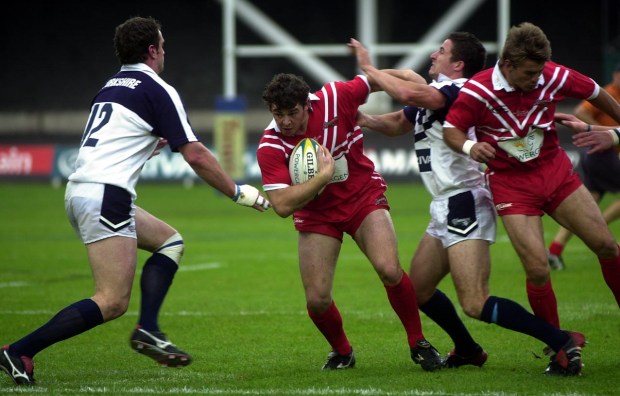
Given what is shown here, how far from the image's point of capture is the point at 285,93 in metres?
7.01

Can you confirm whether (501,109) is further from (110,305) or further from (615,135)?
(110,305)

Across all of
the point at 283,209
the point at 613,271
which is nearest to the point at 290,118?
the point at 283,209

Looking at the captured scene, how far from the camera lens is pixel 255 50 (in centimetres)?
2562

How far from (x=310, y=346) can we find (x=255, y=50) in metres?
17.8

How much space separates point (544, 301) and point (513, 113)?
122cm

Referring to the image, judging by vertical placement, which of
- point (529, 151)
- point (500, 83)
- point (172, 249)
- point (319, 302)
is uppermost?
point (500, 83)

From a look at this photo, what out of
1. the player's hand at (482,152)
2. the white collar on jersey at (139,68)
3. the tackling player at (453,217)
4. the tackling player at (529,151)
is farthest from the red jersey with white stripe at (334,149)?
the player's hand at (482,152)

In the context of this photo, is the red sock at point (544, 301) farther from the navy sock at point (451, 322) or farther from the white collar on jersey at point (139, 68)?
the white collar on jersey at point (139, 68)

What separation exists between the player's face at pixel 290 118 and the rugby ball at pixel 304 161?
0.12 m

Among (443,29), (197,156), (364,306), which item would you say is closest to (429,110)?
(197,156)

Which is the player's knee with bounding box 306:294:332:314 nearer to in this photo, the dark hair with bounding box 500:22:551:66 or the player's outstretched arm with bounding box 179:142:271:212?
the player's outstretched arm with bounding box 179:142:271:212

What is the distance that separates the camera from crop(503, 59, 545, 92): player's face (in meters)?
6.78

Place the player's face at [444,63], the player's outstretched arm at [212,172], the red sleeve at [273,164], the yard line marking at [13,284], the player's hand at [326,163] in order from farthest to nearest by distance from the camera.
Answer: the yard line marking at [13,284]
the player's face at [444,63]
the red sleeve at [273,164]
the player's hand at [326,163]
the player's outstretched arm at [212,172]

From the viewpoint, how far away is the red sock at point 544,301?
712cm
